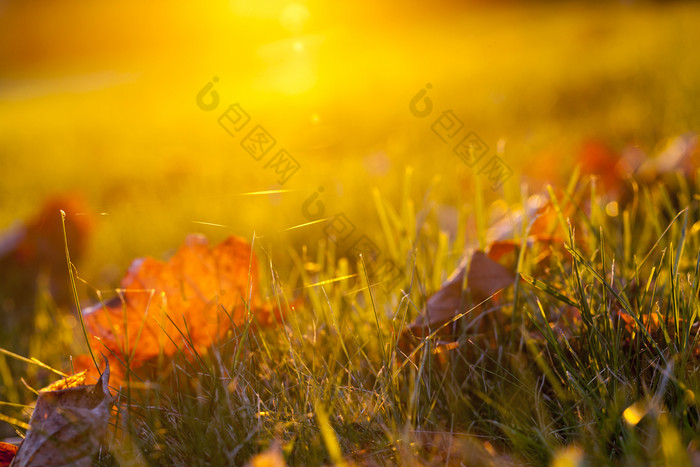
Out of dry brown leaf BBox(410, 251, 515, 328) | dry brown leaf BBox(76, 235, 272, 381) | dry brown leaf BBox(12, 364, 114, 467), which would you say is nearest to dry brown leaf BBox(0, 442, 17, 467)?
dry brown leaf BBox(12, 364, 114, 467)

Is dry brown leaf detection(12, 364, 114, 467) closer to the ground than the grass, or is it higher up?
higher up

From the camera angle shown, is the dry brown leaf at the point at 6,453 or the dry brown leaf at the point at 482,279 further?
the dry brown leaf at the point at 482,279

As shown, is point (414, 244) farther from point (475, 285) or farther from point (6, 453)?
point (6, 453)

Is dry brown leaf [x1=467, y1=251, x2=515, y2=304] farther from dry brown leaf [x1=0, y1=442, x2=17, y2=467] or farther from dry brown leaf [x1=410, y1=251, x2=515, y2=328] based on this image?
dry brown leaf [x1=0, y1=442, x2=17, y2=467]

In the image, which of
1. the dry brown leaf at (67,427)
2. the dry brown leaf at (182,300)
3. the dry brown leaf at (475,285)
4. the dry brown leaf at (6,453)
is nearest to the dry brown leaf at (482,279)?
the dry brown leaf at (475,285)

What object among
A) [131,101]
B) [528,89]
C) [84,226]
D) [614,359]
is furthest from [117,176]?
[131,101]

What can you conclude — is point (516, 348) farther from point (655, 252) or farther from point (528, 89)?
point (528, 89)

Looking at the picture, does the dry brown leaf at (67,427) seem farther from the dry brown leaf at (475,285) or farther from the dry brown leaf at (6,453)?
the dry brown leaf at (475,285)
